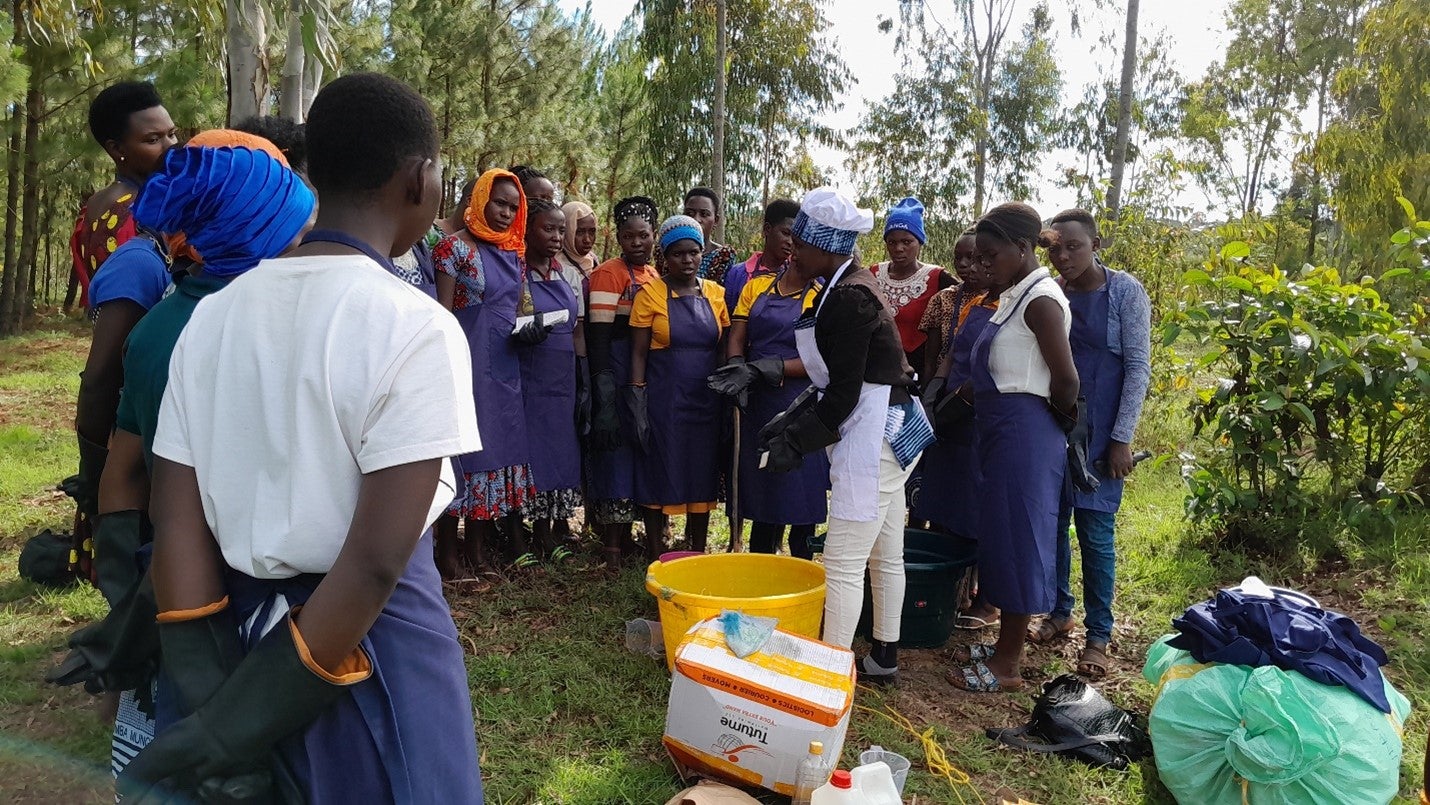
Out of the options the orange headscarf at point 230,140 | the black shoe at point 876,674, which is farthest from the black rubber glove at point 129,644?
the black shoe at point 876,674

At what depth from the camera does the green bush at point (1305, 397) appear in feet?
13.5

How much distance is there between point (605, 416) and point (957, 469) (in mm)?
1626

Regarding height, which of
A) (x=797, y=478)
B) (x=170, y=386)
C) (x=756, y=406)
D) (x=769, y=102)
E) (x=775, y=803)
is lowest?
(x=775, y=803)

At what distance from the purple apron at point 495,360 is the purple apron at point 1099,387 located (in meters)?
2.42

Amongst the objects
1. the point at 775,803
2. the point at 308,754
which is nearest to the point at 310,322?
the point at 308,754

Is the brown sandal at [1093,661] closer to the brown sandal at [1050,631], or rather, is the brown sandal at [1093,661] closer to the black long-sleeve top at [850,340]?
the brown sandal at [1050,631]

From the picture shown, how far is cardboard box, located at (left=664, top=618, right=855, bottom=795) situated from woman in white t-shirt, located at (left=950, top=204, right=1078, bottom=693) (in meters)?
0.87

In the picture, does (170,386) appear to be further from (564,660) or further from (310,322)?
(564,660)

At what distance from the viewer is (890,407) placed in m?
3.21

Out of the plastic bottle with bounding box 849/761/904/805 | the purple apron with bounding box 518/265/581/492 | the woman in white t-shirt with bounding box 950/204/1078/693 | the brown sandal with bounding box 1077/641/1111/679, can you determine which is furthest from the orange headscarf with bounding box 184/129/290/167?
the brown sandal with bounding box 1077/641/1111/679

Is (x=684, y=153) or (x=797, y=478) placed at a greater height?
(x=684, y=153)

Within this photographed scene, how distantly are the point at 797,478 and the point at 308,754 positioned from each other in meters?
2.98

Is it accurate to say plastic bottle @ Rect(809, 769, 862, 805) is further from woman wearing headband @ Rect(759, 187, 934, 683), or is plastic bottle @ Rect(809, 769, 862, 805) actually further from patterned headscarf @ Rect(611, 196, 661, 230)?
patterned headscarf @ Rect(611, 196, 661, 230)

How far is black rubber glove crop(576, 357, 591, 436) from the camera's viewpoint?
4375 mm
